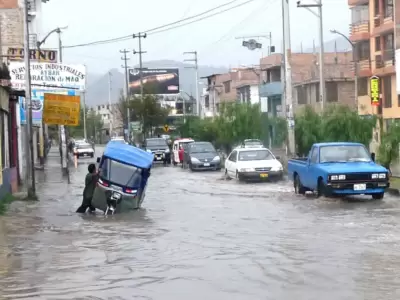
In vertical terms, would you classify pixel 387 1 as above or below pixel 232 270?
above

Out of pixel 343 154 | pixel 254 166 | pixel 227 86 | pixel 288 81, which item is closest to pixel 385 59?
pixel 288 81

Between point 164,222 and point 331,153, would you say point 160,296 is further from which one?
point 331,153

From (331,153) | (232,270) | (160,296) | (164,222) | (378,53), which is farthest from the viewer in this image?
(378,53)

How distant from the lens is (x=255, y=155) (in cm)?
3553

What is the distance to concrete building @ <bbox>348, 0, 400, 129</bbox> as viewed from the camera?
173ft

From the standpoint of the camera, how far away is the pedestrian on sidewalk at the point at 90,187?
20797mm

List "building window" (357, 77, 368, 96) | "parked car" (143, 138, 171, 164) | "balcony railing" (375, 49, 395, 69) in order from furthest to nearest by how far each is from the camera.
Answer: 1. "building window" (357, 77, 368, 96)
2. "parked car" (143, 138, 171, 164)
3. "balcony railing" (375, 49, 395, 69)

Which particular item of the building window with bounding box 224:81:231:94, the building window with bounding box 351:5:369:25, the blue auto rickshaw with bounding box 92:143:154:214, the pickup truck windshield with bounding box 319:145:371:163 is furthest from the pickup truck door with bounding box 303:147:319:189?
the building window with bounding box 224:81:231:94

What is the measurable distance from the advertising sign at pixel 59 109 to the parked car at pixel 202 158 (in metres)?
17.1

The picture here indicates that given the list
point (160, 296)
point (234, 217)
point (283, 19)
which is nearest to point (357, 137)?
point (283, 19)

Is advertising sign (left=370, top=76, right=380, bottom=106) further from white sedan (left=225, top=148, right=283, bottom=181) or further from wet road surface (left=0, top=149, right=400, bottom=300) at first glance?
wet road surface (left=0, top=149, right=400, bottom=300)

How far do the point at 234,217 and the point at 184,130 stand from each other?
2455 inches

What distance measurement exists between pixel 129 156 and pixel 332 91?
169ft

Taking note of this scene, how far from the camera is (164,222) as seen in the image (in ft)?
62.8
